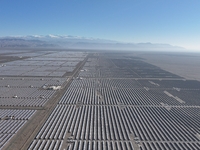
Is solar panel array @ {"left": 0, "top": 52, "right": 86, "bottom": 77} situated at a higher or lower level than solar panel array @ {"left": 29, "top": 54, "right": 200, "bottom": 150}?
lower

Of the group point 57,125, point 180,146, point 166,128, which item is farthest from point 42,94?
point 180,146

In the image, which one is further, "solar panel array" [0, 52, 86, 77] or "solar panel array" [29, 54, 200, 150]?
"solar panel array" [0, 52, 86, 77]

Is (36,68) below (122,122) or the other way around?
below

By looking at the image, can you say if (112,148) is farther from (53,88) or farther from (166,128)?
(53,88)

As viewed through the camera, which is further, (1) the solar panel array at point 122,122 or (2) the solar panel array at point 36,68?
(2) the solar panel array at point 36,68

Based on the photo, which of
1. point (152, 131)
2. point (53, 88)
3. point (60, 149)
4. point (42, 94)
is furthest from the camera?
point (53, 88)

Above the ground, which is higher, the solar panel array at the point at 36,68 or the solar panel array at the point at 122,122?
the solar panel array at the point at 122,122

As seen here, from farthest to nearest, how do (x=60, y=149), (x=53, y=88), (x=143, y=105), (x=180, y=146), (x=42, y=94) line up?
(x=53, y=88)
(x=42, y=94)
(x=143, y=105)
(x=180, y=146)
(x=60, y=149)

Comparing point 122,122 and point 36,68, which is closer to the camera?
point 122,122
